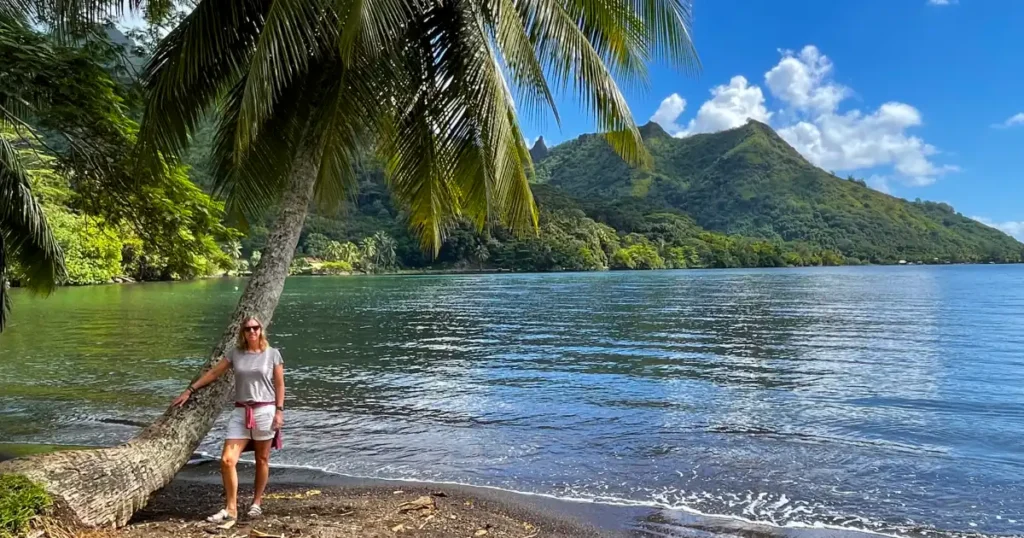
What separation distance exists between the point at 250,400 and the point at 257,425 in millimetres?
226

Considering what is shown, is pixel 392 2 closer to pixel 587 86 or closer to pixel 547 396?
pixel 587 86

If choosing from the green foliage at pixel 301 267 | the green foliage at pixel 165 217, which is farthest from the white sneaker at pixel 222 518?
the green foliage at pixel 301 267

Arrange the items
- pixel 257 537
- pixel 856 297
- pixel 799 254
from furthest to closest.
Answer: pixel 799 254
pixel 856 297
pixel 257 537

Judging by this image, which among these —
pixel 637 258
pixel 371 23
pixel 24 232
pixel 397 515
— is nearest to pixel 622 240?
pixel 637 258

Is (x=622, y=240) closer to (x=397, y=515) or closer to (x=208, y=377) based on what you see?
(x=397, y=515)

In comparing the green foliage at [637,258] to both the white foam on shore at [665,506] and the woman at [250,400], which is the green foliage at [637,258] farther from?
the woman at [250,400]

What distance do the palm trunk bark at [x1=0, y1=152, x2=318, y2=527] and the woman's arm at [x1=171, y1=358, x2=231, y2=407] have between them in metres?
0.08

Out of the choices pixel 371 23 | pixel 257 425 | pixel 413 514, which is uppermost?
pixel 371 23

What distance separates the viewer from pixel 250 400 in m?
5.47

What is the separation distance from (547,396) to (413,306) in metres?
33.3

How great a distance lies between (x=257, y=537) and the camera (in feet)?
16.9

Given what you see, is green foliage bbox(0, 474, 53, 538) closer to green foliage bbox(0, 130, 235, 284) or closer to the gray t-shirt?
the gray t-shirt

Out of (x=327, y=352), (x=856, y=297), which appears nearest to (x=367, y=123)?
(x=327, y=352)

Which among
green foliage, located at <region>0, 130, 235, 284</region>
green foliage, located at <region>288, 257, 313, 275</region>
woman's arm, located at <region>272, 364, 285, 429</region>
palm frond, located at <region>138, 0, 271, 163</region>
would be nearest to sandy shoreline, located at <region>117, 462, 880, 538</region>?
woman's arm, located at <region>272, 364, 285, 429</region>
